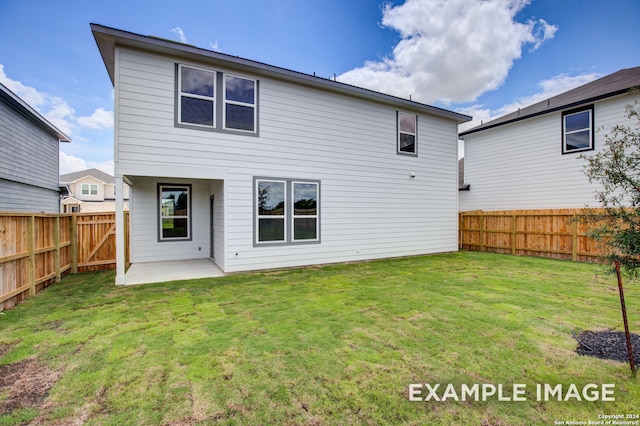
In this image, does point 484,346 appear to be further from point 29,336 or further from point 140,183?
point 140,183

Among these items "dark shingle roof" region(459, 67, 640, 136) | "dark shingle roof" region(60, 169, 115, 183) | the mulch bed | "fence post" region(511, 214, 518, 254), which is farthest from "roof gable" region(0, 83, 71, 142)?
"dark shingle roof" region(60, 169, 115, 183)

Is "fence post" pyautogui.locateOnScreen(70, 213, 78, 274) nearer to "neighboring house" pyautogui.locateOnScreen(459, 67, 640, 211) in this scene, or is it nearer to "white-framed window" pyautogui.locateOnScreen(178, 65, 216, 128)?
"white-framed window" pyautogui.locateOnScreen(178, 65, 216, 128)

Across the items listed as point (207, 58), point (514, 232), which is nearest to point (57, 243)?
Answer: point (207, 58)

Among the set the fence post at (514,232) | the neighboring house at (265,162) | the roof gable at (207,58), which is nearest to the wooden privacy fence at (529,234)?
the fence post at (514,232)

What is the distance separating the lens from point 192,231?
9.45 meters

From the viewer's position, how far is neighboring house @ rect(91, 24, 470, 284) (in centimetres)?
656

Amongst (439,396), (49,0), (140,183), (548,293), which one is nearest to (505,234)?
(548,293)

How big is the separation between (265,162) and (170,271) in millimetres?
3789

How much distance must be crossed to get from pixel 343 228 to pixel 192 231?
4899 mm

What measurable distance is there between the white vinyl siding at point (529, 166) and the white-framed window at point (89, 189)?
128 feet

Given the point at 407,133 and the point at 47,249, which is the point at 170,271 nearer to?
the point at 47,249

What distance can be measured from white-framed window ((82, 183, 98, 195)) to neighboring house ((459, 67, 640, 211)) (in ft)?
128

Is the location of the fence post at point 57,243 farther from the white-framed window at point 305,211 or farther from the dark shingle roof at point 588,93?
the dark shingle roof at point 588,93

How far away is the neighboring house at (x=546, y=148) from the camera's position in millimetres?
10055
